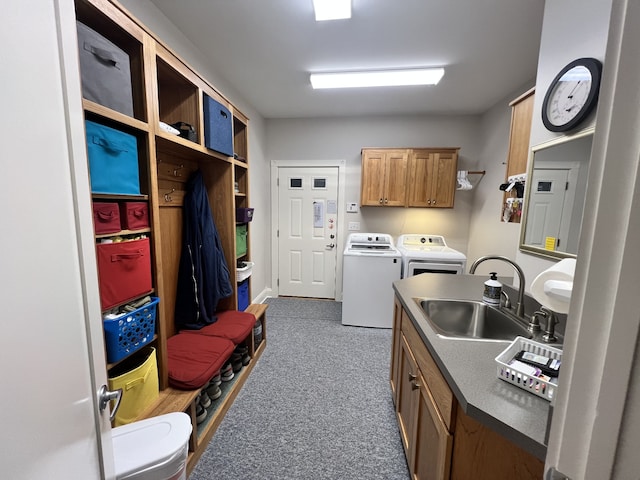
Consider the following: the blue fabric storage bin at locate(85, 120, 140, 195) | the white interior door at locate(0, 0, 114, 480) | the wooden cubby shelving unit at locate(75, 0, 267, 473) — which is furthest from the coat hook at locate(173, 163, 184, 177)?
the white interior door at locate(0, 0, 114, 480)

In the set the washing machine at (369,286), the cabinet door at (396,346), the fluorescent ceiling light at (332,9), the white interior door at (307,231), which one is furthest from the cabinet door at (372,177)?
the cabinet door at (396,346)

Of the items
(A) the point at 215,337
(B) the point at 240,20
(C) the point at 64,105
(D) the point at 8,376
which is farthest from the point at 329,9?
(A) the point at 215,337

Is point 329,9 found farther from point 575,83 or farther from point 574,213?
point 574,213

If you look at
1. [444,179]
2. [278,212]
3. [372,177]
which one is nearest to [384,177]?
[372,177]

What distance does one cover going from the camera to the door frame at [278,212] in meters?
3.64

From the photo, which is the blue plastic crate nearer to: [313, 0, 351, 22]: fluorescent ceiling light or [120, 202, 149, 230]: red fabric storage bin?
[120, 202, 149, 230]: red fabric storage bin

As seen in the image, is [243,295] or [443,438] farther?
[243,295]

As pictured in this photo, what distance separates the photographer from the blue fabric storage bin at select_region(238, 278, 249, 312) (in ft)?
8.19

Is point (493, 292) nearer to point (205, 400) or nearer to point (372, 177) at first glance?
point (205, 400)

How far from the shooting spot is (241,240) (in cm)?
251

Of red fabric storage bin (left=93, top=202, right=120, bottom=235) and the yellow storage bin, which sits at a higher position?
red fabric storage bin (left=93, top=202, right=120, bottom=235)

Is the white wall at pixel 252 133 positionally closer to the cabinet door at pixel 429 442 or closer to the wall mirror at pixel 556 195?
the wall mirror at pixel 556 195

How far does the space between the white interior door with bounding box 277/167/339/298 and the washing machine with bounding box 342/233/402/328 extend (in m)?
0.83

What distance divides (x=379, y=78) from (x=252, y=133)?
1609 mm
